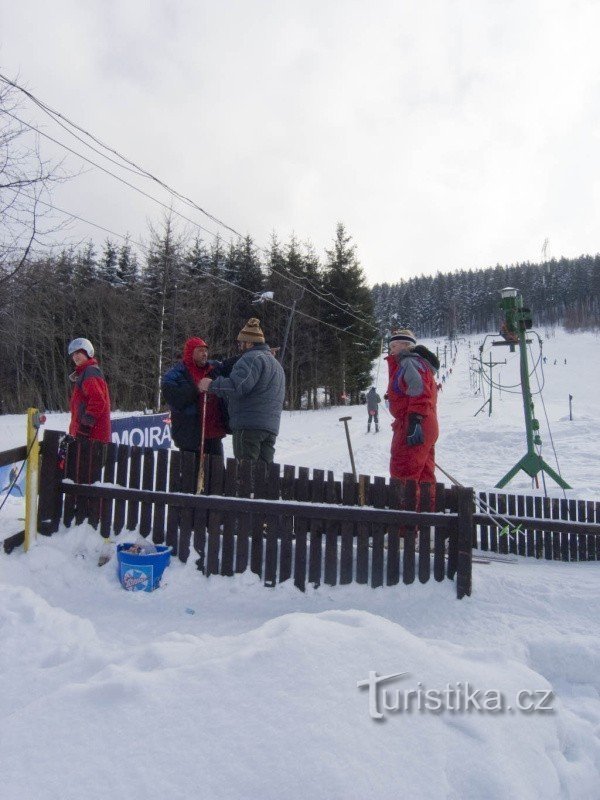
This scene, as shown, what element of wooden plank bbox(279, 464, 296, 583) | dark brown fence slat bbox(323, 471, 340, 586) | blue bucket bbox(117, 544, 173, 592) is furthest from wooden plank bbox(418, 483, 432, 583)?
blue bucket bbox(117, 544, 173, 592)

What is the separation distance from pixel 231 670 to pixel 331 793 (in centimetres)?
66

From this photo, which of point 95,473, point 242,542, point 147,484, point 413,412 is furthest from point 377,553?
point 95,473

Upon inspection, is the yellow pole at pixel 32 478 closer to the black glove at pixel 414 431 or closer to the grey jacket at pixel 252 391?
the grey jacket at pixel 252 391

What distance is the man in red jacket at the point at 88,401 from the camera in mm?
4809

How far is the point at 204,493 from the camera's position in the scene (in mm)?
4066

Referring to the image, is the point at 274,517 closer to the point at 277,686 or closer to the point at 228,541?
the point at 228,541

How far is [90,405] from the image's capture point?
4836 mm

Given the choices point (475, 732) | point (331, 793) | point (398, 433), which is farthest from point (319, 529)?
point (331, 793)

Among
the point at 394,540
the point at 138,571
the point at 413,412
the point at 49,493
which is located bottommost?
the point at 138,571

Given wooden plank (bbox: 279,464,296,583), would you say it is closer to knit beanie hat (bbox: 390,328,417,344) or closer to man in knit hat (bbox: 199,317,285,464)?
man in knit hat (bbox: 199,317,285,464)

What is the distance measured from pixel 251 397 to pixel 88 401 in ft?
5.18

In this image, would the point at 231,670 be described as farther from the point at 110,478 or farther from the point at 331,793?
the point at 110,478

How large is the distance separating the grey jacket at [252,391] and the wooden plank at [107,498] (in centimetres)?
99

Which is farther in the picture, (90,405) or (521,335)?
(521,335)
